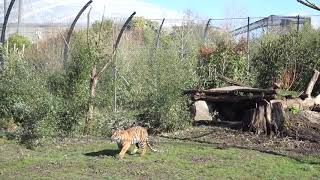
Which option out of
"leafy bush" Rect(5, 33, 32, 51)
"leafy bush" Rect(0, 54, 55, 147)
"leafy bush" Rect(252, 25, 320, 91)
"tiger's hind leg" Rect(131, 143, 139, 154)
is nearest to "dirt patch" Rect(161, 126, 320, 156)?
"tiger's hind leg" Rect(131, 143, 139, 154)

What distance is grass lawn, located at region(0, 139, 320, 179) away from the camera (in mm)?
8914

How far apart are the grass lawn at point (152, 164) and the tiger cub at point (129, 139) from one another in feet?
0.68

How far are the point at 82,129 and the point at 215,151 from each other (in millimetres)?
3566

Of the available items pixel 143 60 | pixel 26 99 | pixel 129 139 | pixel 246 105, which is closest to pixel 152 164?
pixel 129 139

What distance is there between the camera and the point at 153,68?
1420cm

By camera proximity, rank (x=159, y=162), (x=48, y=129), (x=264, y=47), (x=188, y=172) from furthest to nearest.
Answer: (x=264, y=47) → (x=48, y=129) → (x=159, y=162) → (x=188, y=172)

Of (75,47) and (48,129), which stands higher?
(75,47)

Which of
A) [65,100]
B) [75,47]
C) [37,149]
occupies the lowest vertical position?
[37,149]

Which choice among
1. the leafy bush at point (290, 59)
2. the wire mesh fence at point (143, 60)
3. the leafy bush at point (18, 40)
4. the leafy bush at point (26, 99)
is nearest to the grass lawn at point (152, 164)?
the leafy bush at point (26, 99)

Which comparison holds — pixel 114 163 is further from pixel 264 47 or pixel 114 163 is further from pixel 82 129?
pixel 264 47

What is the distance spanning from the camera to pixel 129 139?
10195 millimetres

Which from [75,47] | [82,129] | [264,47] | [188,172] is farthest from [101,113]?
[264,47]

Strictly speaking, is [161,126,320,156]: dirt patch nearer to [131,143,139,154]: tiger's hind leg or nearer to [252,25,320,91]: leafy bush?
[131,143,139,154]: tiger's hind leg

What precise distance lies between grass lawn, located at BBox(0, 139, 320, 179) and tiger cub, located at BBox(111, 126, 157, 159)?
0.68 ft
